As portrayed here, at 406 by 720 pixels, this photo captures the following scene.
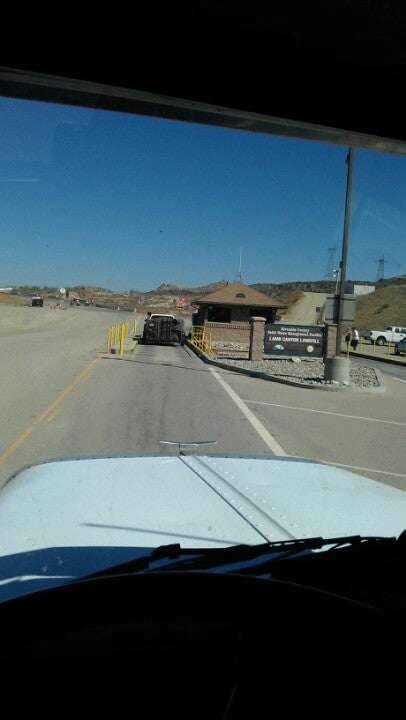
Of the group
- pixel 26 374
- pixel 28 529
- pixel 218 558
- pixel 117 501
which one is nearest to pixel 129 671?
pixel 218 558

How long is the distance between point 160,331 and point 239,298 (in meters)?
8.26

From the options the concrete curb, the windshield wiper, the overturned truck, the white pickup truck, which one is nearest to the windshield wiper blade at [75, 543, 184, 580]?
the windshield wiper

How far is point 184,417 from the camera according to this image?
1201 cm

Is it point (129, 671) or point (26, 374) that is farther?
point (26, 374)

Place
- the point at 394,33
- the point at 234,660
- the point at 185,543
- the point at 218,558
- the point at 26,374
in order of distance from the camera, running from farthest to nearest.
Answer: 1. the point at 26,374
2. the point at 185,543
3. the point at 394,33
4. the point at 218,558
5. the point at 234,660

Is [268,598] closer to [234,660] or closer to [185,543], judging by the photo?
[234,660]

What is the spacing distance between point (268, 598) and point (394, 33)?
2132mm

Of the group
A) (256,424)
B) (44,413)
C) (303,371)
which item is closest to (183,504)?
(256,424)

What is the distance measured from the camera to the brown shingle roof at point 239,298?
43.2m

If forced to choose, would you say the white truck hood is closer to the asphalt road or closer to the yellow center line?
the asphalt road

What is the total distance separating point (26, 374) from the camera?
60.6 ft

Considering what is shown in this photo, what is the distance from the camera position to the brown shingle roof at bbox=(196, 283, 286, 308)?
1703 inches

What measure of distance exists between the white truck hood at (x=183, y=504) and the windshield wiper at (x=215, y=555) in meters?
0.33

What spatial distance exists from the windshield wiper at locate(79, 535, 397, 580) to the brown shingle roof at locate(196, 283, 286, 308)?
40.1 m
